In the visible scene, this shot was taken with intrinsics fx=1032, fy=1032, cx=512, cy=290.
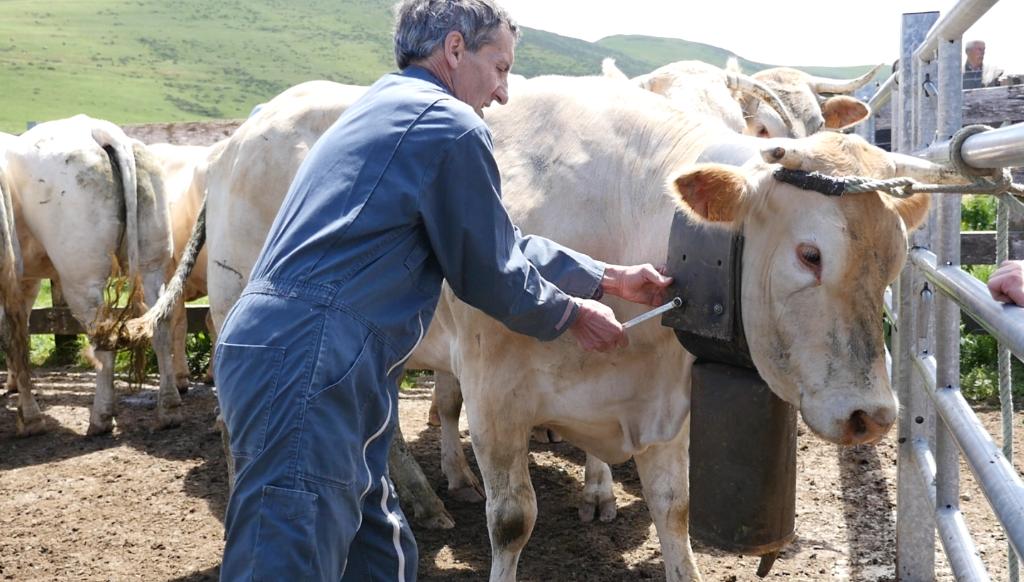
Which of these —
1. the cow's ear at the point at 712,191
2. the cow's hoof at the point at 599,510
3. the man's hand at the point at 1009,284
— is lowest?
the cow's hoof at the point at 599,510

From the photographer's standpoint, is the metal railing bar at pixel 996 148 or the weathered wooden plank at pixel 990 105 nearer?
the metal railing bar at pixel 996 148

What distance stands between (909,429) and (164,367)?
5.35 m

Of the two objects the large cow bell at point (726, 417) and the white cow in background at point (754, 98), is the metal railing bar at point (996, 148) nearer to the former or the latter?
the large cow bell at point (726, 417)

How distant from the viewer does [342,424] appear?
230cm

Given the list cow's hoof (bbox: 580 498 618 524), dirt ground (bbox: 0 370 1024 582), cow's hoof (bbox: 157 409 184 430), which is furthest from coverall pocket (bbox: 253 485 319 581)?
cow's hoof (bbox: 157 409 184 430)

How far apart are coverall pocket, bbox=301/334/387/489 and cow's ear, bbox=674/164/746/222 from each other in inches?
38.6

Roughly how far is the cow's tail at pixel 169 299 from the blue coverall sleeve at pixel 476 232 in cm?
331

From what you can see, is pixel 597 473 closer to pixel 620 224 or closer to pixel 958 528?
pixel 620 224

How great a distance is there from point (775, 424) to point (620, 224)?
0.81 metres

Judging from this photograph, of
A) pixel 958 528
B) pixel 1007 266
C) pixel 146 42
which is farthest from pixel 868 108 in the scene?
pixel 146 42

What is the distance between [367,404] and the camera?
7.80 ft

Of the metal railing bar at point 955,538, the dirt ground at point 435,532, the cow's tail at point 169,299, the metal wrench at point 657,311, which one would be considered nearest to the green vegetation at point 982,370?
the dirt ground at point 435,532

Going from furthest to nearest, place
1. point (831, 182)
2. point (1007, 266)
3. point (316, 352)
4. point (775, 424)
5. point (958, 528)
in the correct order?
1. point (775, 424)
2. point (958, 528)
3. point (831, 182)
4. point (316, 352)
5. point (1007, 266)

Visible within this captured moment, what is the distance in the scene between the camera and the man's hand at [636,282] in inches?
120
